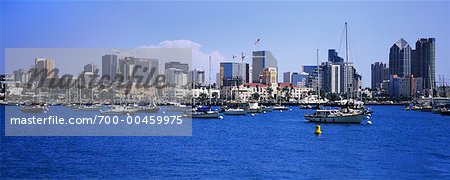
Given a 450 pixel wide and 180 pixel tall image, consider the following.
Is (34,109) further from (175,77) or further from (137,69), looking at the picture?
(175,77)

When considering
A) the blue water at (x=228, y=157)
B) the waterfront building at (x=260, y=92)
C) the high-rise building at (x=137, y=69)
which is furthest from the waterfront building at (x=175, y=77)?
the blue water at (x=228, y=157)

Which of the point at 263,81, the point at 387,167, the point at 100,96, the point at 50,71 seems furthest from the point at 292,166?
the point at 263,81

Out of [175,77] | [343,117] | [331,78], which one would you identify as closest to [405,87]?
[331,78]

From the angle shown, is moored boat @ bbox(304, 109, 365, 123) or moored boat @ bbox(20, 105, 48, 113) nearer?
moored boat @ bbox(304, 109, 365, 123)

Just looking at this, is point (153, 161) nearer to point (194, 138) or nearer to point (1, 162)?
point (1, 162)

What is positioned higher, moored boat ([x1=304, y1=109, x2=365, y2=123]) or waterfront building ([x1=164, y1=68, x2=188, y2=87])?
waterfront building ([x1=164, y1=68, x2=188, y2=87])

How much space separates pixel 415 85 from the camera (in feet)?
536

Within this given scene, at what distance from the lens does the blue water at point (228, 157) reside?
18.5m

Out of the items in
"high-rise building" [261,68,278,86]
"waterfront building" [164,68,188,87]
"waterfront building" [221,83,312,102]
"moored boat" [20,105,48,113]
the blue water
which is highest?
"high-rise building" [261,68,278,86]

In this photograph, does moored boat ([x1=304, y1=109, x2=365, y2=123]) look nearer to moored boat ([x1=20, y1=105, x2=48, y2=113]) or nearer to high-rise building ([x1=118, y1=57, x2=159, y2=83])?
high-rise building ([x1=118, y1=57, x2=159, y2=83])

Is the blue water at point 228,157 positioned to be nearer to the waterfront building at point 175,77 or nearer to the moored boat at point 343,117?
the moored boat at point 343,117

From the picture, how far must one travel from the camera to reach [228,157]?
74.3ft

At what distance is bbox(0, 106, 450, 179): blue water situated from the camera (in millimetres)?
18547

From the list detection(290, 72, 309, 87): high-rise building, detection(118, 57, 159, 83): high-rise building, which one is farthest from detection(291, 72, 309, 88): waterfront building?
detection(118, 57, 159, 83): high-rise building
